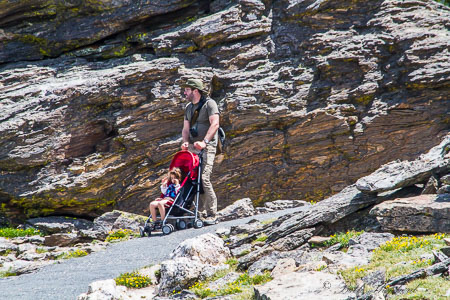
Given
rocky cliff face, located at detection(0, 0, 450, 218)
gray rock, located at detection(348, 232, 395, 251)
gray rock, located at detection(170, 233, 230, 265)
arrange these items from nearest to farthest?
gray rock, located at detection(348, 232, 395, 251)
gray rock, located at detection(170, 233, 230, 265)
rocky cliff face, located at detection(0, 0, 450, 218)

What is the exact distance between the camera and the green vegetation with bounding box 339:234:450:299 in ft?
17.8

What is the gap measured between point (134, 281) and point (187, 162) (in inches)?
218

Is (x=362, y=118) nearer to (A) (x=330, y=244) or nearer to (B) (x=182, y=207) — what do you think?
(B) (x=182, y=207)

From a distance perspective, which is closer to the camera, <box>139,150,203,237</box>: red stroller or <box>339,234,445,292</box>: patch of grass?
<box>339,234,445,292</box>: patch of grass

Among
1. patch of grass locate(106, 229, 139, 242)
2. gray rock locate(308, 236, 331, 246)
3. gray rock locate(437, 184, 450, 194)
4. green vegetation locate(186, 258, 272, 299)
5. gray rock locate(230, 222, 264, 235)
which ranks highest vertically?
green vegetation locate(186, 258, 272, 299)

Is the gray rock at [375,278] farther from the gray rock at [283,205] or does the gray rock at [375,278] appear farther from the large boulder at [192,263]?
the gray rock at [283,205]

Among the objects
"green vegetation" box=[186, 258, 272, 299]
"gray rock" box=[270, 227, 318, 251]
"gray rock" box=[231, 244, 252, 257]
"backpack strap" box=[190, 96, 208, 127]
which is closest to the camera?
"green vegetation" box=[186, 258, 272, 299]

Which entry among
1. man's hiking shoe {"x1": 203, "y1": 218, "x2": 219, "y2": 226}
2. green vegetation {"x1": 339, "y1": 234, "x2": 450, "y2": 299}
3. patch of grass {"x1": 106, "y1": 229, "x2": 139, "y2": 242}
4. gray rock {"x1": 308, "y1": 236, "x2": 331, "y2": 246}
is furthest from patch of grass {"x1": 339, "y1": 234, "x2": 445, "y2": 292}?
patch of grass {"x1": 106, "y1": 229, "x2": 139, "y2": 242}

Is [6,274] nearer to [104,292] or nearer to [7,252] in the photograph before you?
[7,252]

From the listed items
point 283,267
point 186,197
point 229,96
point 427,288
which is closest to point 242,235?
point 186,197

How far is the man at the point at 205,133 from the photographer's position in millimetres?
13648

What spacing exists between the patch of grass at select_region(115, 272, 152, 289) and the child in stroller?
4.15 m

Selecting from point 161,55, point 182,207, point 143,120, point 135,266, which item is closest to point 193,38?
point 161,55

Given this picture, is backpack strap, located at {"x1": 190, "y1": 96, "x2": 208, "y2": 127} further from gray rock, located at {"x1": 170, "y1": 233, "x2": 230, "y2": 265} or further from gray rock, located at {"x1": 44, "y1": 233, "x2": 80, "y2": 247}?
gray rock, located at {"x1": 170, "y1": 233, "x2": 230, "y2": 265}
